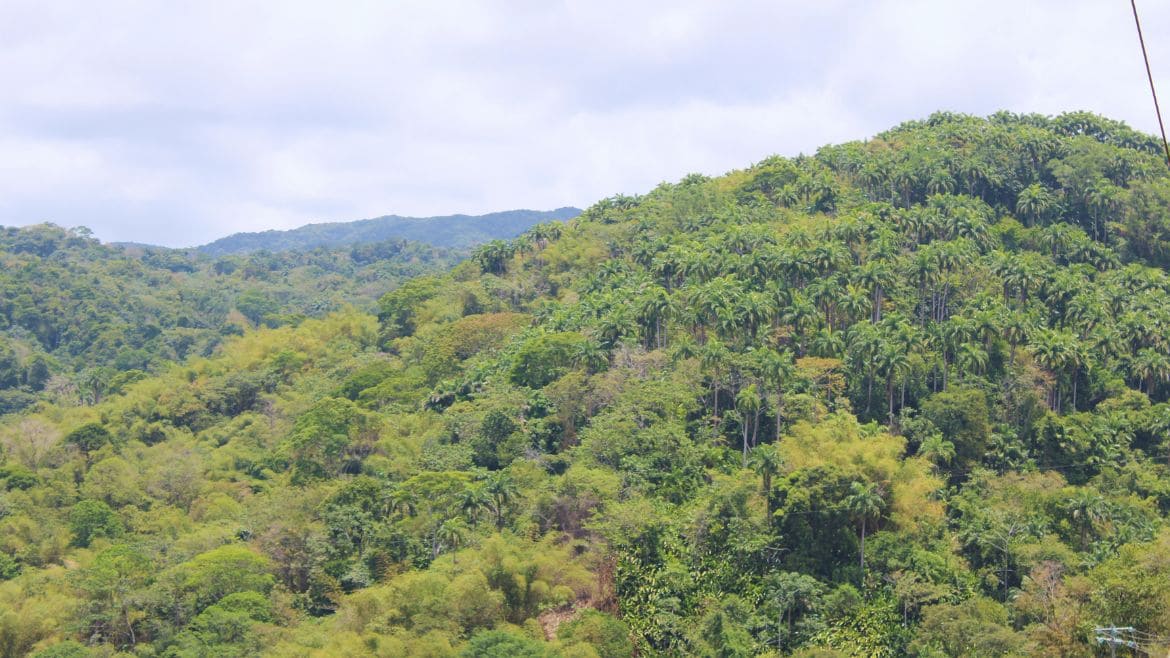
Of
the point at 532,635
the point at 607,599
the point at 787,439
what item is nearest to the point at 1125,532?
the point at 787,439

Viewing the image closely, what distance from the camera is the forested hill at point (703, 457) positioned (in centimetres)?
5416

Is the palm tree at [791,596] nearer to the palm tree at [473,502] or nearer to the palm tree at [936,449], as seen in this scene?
the palm tree at [936,449]

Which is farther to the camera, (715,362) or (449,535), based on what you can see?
(715,362)

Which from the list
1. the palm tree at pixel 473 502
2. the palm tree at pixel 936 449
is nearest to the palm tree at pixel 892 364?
the palm tree at pixel 936 449

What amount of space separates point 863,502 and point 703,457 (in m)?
13.0

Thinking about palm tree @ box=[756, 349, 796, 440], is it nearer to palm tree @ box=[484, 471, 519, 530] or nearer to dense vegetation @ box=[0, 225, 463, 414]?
palm tree @ box=[484, 471, 519, 530]

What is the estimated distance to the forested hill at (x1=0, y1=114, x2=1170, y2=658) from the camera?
178ft

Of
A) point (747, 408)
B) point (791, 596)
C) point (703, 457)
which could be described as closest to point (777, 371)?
point (747, 408)

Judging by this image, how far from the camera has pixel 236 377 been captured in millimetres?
102312

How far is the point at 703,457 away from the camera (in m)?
67.3

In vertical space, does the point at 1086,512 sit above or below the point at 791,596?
above

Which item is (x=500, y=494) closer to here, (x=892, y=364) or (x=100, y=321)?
(x=892, y=364)

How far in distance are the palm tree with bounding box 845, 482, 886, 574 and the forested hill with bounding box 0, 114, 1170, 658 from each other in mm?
181

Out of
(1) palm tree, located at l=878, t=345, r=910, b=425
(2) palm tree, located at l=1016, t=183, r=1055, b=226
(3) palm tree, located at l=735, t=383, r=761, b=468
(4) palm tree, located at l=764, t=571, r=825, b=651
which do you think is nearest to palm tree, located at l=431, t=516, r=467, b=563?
(4) palm tree, located at l=764, t=571, r=825, b=651
